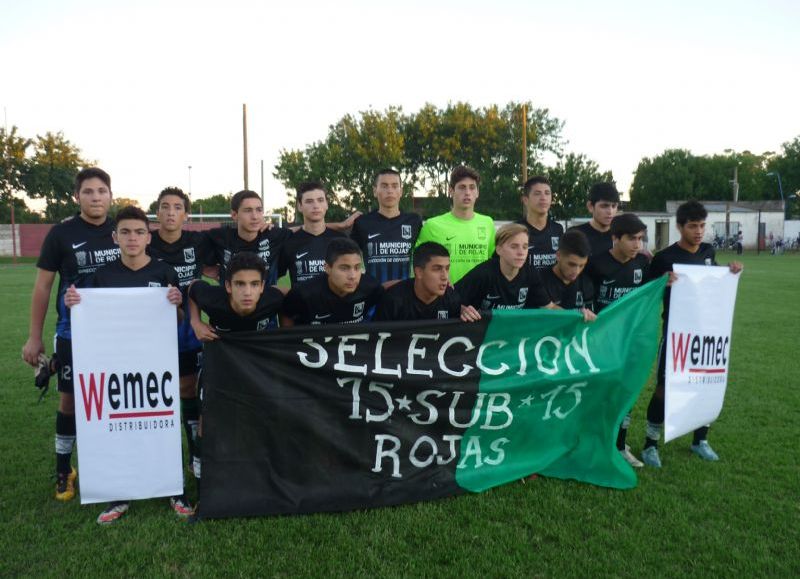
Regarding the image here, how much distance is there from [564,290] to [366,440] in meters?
1.97

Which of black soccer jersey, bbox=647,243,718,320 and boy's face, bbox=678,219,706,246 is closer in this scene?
boy's face, bbox=678,219,706,246

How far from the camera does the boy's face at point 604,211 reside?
199 inches

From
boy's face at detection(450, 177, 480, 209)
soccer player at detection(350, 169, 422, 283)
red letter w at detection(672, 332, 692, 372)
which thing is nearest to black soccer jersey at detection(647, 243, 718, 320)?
red letter w at detection(672, 332, 692, 372)

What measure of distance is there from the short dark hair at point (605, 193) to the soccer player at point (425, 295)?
5.36 ft

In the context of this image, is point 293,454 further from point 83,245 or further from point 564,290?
point 564,290

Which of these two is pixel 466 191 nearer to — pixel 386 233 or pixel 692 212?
pixel 386 233

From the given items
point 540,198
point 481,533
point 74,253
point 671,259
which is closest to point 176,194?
point 74,253

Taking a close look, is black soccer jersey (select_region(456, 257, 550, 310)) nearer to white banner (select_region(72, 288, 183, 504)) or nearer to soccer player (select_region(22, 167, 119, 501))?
white banner (select_region(72, 288, 183, 504))

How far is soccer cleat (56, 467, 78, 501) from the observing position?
4.15 metres

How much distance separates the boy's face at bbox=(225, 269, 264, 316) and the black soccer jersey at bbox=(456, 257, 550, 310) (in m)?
1.59

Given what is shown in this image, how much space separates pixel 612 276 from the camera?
4844mm

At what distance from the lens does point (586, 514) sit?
12.6ft

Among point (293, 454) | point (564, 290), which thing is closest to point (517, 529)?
point (293, 454)

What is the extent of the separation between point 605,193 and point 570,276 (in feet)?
2.95
